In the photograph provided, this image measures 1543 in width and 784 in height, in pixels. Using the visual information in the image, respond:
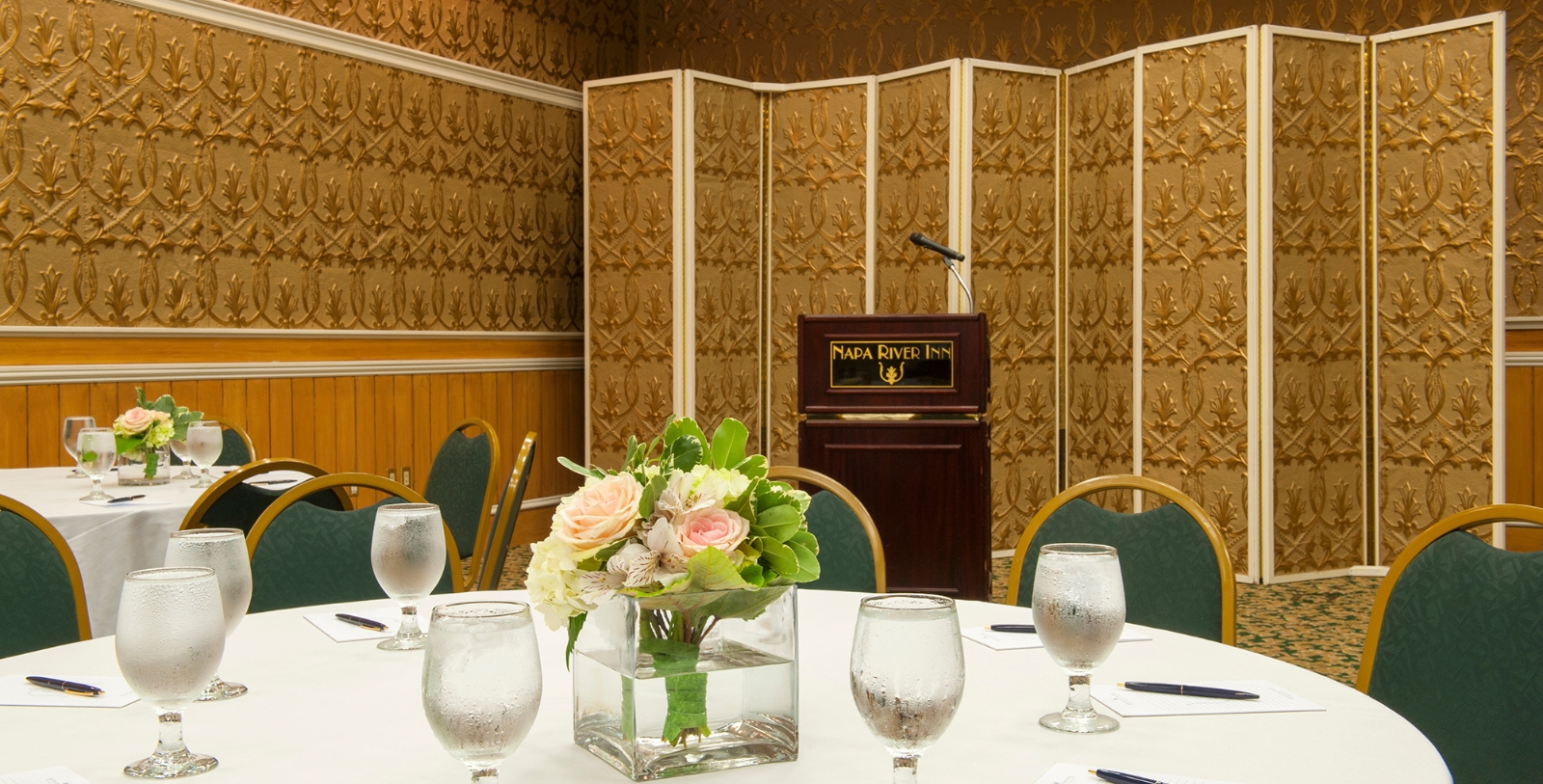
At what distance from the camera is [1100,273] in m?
5.91

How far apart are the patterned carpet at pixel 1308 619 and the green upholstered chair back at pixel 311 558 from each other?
65.5 inches

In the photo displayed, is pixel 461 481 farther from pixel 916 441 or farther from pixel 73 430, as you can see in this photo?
pixel 916 441

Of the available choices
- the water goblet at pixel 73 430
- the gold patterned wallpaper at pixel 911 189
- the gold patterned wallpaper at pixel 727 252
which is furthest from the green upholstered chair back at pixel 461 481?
the gold patterned wallpaper at pixel 911 189

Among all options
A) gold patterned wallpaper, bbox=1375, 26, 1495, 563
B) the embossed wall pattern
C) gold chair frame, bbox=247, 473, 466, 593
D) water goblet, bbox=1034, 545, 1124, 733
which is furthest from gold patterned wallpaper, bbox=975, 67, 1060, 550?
water goblet, bbox=1034, 545, 1124, 733

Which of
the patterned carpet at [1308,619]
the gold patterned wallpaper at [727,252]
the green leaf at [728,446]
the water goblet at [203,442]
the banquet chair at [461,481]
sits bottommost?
the patterned carpet at [1308,619]

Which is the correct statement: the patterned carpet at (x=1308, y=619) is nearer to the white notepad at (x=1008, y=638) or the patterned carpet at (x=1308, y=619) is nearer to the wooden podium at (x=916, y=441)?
the wooden podium at (x=916, y=441)

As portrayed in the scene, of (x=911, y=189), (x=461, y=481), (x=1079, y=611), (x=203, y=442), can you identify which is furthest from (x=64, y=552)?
(x=911, y=189)

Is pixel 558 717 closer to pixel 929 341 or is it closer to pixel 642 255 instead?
pixel 929 341

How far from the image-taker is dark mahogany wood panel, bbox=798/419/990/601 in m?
3.81

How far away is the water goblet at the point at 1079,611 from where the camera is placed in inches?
44.9

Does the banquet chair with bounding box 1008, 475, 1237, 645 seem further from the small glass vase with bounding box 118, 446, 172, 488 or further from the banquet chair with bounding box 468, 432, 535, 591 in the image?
the small glass vase with bounding box 118, 446, 172, 488

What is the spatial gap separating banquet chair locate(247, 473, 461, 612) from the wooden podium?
1.87m

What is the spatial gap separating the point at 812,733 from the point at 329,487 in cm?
139

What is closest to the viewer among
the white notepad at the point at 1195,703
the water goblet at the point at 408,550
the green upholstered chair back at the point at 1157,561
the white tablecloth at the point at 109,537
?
the white notepad at the point at 1195,703
